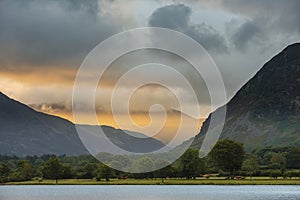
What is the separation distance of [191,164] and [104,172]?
27.9 m

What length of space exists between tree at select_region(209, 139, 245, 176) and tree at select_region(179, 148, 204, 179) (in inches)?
197

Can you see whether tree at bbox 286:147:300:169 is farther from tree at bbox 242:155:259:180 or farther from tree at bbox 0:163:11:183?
tree at bbox 0:163:11:183

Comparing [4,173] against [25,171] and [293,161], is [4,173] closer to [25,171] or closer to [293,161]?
[25,171]

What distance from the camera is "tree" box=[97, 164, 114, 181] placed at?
166 metres

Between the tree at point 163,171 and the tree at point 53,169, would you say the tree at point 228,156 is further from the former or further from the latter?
the tree at point 53,169

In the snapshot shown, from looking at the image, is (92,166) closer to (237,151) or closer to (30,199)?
(237,151)

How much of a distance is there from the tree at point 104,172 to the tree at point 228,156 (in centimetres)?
3363

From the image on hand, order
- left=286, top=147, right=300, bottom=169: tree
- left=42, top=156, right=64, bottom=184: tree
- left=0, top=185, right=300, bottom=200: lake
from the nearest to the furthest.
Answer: left=0, top=185, right=300, bottom=200: lake → left=42, top=156, right=64, bottom=184: tree → left=286, top=147, right=300, bottom=169: tree

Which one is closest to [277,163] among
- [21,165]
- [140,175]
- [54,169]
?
[140,175]

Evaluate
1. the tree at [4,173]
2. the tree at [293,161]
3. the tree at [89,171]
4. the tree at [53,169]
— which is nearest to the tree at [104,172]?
the tree at [89,171]

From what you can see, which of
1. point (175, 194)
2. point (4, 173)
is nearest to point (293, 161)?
point (4, 173)

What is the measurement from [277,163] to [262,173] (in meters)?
17.7

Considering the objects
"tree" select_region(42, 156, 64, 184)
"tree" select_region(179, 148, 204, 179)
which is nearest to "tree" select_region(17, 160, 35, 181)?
"tree" select_region(42, 156, 64, 184)

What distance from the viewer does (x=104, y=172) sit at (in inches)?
6540
